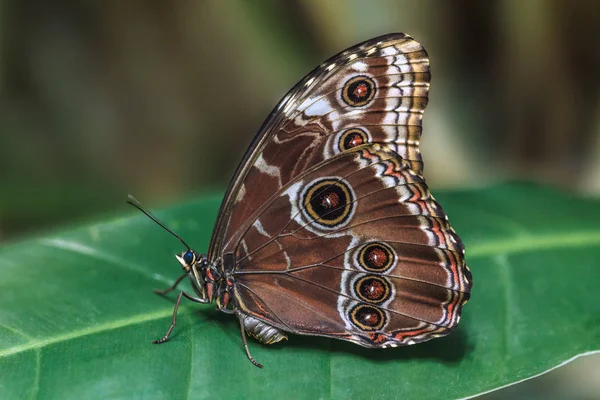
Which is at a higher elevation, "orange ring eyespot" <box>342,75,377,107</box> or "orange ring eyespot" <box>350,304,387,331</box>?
"orange ring eyespot" <box>342,75,377,107</box>

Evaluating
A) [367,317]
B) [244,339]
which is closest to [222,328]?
[244,339]

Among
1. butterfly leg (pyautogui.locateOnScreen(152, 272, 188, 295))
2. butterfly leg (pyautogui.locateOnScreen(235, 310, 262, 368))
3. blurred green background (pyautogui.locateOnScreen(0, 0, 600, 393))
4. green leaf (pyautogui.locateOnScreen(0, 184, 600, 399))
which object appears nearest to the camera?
green leaf (pyautogui.locateOnScreen(0, 184, 600, 399))

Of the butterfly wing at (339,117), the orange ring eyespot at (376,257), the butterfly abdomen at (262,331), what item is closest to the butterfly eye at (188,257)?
the butterfly wing at (339,117)

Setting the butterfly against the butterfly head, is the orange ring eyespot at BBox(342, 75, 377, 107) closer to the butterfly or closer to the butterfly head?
the butterfly

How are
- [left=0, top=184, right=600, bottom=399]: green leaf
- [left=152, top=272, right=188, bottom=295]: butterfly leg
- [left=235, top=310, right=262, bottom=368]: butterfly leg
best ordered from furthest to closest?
[left=152, top=272, right=188, bottom=295]: butterfly leg
[left=235, top=310, right=262, bottom=368]: butterfly leg
[left=0, top=184, right=600, bottom=399]: green leaf

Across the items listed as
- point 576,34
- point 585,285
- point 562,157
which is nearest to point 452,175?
point 562,157

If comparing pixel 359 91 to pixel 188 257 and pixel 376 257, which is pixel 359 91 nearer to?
pixel 376 257

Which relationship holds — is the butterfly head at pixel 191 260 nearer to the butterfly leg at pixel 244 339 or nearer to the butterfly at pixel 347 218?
the butterfly at pixel 347 218

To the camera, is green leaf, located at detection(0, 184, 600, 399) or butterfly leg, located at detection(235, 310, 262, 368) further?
butterfly leg, located at detection(235, 310, 262, 368)

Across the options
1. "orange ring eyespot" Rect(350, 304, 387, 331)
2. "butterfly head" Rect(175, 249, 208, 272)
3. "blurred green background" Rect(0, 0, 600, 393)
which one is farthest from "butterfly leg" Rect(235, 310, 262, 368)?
"blurred green background" Rect(0, 0, 600, 393)
